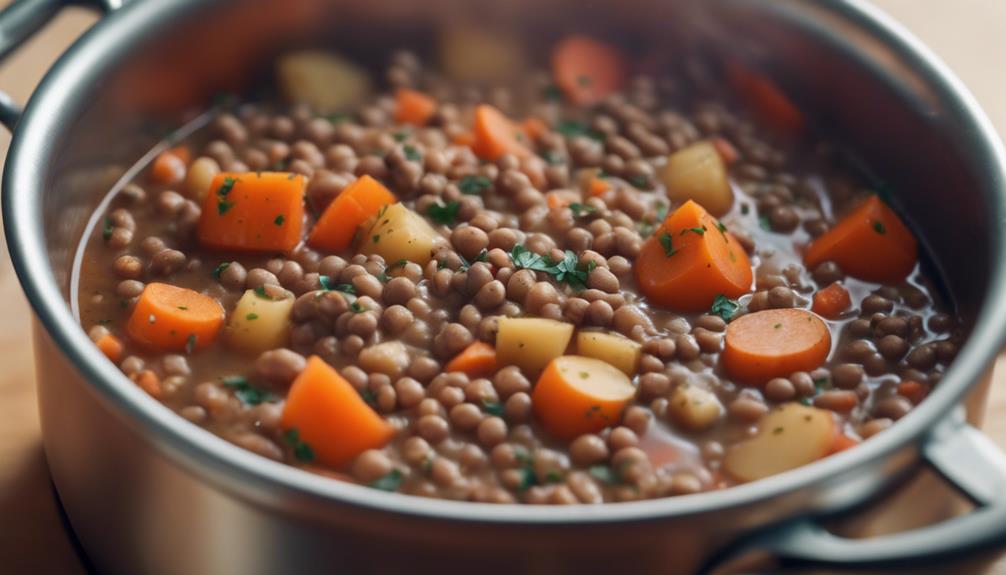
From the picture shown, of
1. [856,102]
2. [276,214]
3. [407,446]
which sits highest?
[856,102]

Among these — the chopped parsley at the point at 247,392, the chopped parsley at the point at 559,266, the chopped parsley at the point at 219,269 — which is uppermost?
the chopped parsley at the point at 559,266

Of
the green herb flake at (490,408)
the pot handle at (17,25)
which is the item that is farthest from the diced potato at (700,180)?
the pot handle at (17,25)

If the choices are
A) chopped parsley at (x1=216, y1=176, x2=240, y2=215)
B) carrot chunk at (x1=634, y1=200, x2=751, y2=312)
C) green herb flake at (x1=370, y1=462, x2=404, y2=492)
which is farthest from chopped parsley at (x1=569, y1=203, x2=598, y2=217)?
green herb flake at (x1=370, y1=462, x2=404, y2=492)

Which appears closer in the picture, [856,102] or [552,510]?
[552,510]

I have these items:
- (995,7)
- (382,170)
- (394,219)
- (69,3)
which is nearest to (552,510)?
(394,219)

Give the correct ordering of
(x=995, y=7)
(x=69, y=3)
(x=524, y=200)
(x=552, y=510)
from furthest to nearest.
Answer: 1. (x=995, y=7)
2. (x=524, y=200)
3. (x=69, y=3)
4. (x=552, y=510)

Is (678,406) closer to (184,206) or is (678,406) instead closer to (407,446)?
(407,446)

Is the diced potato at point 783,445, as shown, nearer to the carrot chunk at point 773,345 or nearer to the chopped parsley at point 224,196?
the carrot chunk at point 773,345
